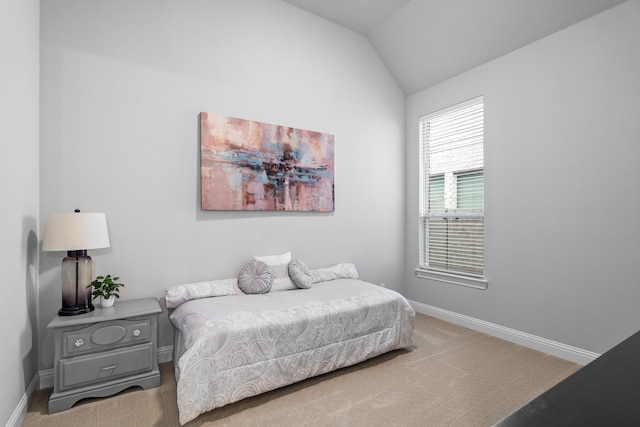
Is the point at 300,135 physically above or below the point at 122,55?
below

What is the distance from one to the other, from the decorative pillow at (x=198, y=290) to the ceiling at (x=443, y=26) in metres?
2.99

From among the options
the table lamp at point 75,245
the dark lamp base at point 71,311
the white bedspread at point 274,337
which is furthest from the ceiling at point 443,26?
the dark lamp base at point 71,311

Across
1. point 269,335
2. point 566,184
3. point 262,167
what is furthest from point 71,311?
point 566,184

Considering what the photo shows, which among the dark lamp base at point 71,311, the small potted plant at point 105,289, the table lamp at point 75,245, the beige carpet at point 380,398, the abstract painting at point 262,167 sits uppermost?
the abstract painting at point 262,167

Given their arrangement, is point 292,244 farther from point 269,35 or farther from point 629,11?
point 629,11

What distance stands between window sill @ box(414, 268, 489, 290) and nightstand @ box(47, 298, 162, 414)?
3028mm

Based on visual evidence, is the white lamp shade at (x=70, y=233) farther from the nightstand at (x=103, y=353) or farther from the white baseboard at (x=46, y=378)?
the white baseboard at (x=46, y=378)

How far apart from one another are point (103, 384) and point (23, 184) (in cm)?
137

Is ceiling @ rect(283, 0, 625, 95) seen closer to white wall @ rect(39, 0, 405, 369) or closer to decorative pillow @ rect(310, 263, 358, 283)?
white wall @ rect(39, 0, 405, 369)

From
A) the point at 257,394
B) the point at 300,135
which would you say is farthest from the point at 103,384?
the point at 300,135

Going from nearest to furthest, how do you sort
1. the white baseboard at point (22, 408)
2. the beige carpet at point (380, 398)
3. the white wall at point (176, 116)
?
the white baseboard at point (22, 408), the beige carpet at point (380, 398), the white wall at point (176, 116)

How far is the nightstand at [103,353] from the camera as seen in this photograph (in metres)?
2.01

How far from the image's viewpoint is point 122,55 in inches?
101

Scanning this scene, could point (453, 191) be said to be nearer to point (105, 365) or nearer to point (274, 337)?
point (274, 337)
